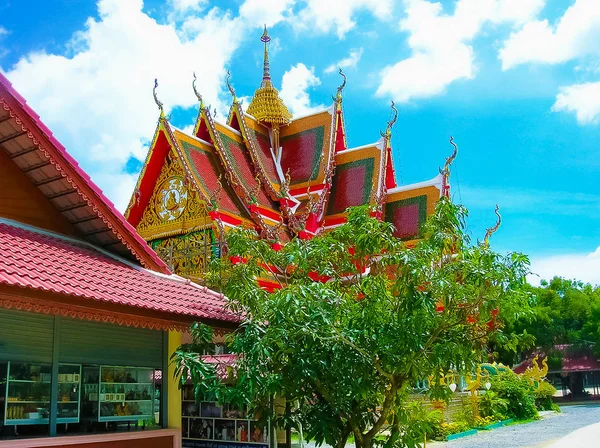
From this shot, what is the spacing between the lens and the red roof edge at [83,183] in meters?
7.11

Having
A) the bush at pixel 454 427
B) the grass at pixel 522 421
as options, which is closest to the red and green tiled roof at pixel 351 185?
the bush at pixel 454 427

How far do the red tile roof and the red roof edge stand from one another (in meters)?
0.20

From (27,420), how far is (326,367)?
3.07 m

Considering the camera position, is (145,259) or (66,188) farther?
(145,259)

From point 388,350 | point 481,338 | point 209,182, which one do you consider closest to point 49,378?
point 388,350

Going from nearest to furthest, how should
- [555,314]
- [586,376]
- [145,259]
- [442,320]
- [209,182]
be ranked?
1. [442,320]
2. [145,259]
3. [209,182]
4. [555,314]
5. [586,376]

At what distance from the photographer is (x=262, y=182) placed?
71.2 ft

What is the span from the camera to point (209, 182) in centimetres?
1939

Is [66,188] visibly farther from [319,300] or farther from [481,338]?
[481,338]

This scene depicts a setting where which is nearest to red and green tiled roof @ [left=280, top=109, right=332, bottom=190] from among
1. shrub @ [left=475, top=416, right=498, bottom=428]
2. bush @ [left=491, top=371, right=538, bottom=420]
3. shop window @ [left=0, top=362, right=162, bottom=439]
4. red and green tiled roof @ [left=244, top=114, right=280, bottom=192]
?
red and green tiled roof @ [left=244, top=114, right=280, bottom=192]

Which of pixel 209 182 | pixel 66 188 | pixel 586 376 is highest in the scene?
pixel 209 182

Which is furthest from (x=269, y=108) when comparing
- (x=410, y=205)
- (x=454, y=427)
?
(x=454, y=427)

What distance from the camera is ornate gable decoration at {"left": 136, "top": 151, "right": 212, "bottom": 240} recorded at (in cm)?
1816

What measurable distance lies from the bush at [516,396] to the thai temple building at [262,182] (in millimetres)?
6724
